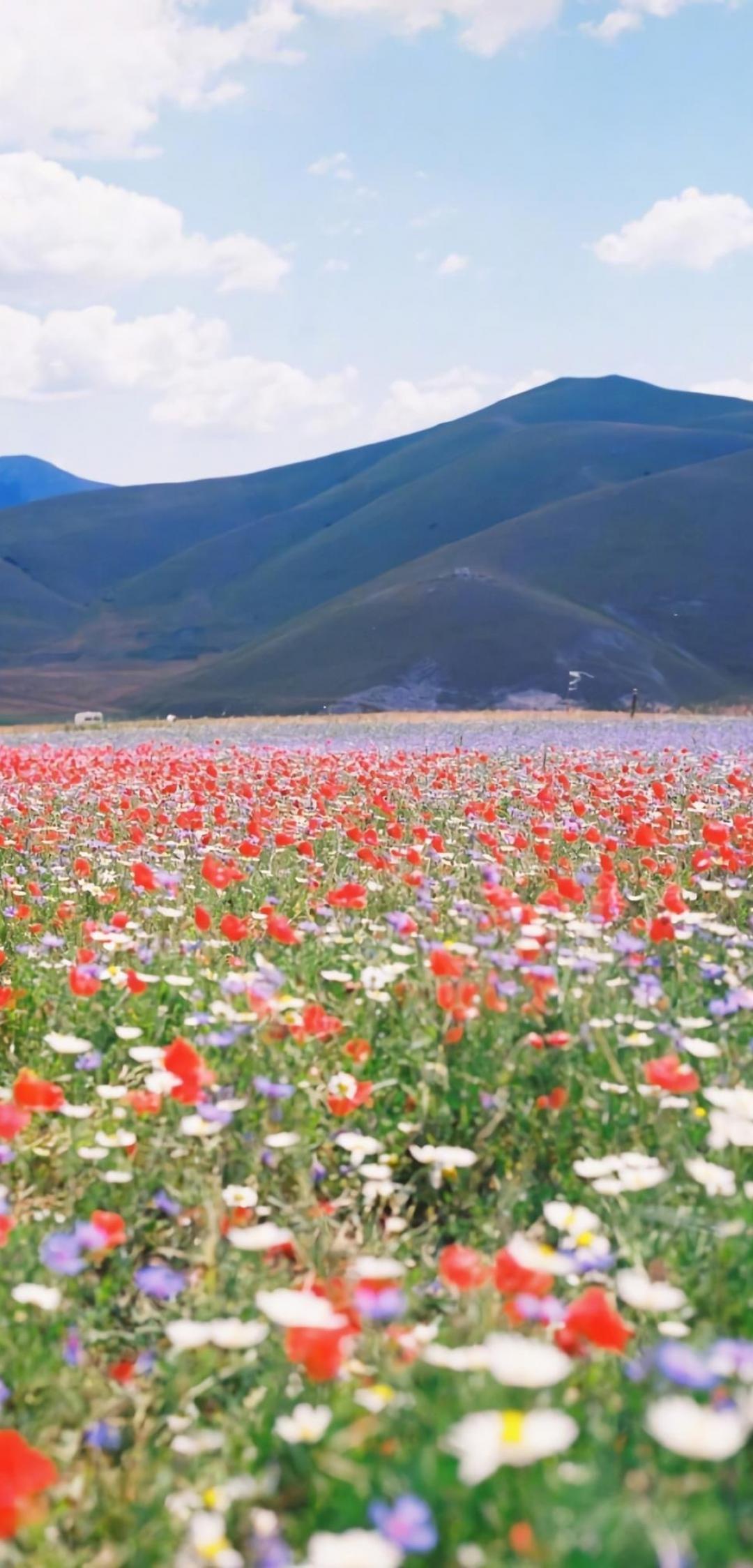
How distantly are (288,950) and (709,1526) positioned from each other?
12.7ft

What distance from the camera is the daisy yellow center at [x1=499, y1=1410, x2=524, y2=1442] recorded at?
1.90 m

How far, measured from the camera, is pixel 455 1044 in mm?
4355

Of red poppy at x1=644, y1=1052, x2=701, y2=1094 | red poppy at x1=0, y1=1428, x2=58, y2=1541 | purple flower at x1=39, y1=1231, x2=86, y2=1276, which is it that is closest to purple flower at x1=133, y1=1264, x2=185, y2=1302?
purple flower at x1=39, y1=1231, x2=86, y2=1276

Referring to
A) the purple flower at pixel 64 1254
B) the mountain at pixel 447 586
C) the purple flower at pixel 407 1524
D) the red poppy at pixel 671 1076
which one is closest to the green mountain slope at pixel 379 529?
the mountain at pixel 447 586

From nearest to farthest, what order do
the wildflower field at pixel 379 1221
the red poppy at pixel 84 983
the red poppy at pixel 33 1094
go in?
the wildflower field at pixel 379 1221 < the red poppy at pixel 33 1094 < the red poppy at pixel 84 983

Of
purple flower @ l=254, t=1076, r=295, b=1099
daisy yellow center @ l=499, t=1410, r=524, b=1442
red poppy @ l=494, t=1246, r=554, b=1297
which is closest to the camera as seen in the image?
daisy yellow center @ l=499, t=1410, r=524, b=1442

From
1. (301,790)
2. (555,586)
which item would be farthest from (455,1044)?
(555,586)

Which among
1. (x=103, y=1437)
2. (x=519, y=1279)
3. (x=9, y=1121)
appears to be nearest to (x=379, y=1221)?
(x=9, y=1121)

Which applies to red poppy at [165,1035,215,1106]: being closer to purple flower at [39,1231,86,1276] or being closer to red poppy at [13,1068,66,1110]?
red poppy at [13,1068,66,1110]

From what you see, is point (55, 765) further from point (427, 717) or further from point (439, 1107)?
point (427, 717)

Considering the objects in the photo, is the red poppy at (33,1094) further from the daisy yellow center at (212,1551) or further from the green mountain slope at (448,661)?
the green mountain slope at (448,661)

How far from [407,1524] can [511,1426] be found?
0.70 ft

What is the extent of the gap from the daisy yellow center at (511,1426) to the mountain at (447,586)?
84811 mm

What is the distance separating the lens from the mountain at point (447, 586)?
98.0m
